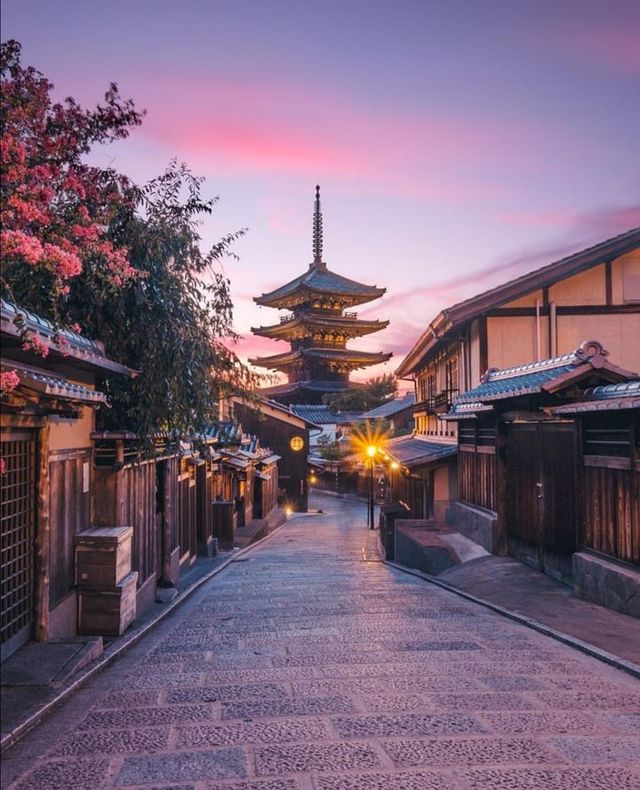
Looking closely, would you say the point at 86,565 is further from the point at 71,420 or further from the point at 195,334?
the point at 195,334

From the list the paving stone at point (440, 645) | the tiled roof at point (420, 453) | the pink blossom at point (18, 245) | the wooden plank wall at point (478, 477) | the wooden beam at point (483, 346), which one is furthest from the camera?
the tiled roof at point (420, 453)

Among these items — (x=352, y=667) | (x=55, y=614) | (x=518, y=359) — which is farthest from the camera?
(x=518, y=359)

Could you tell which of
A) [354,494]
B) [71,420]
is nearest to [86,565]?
[71,420]

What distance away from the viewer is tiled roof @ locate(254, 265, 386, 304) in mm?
54875

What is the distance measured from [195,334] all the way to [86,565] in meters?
3.90

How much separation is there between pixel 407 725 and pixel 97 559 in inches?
191

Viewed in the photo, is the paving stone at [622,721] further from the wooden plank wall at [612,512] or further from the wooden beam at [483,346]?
the wooden beam at [483,346]

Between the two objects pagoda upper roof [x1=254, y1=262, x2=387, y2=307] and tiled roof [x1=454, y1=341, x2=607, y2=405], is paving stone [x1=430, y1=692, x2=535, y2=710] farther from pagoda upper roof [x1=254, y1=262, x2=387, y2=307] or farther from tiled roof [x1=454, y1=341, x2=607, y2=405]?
pagoda upper roof [x1=254, y1=262, x2=387, y2=307]

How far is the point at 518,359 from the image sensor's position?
767 inches

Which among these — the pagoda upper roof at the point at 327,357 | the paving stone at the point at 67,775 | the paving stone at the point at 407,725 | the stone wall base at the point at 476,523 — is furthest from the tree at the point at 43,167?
the pagoda upper roof at the point at 327,357

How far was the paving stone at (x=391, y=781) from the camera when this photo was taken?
4.23 metres

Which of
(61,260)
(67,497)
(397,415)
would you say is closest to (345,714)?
(61,260)

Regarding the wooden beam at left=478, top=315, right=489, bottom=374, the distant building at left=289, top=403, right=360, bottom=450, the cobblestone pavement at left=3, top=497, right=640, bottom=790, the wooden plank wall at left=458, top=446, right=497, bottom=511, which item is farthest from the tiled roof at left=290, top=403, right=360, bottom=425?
the cobblestone pavement at left=3, top=497, right=640, bottom=790

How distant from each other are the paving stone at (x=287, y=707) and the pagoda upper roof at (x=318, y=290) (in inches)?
1935
